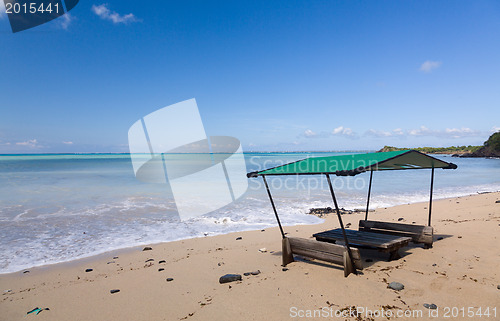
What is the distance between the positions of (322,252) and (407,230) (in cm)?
320

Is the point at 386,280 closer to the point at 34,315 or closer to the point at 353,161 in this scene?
the point at 353,161

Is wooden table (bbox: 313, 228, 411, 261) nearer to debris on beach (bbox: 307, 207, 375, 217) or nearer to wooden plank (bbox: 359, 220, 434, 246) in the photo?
wooden plank (bbox: 359, 220, 434, 246)

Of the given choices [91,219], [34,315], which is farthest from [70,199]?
[34,315]

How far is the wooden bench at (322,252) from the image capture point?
5934mm

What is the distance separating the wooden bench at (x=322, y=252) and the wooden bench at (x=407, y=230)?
261 centimetres

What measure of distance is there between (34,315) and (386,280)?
22.0 feet

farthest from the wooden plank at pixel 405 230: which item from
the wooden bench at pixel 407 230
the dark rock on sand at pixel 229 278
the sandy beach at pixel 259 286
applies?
the dark rock on sand at pixel 229 278

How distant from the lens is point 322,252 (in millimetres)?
6355

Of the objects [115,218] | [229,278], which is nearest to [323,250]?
[229,278]

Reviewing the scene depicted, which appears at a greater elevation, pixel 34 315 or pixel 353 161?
pixel 353 161

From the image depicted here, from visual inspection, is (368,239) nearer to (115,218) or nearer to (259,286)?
(259,286)

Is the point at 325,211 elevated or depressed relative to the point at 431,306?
depressed

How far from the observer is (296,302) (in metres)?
5.01

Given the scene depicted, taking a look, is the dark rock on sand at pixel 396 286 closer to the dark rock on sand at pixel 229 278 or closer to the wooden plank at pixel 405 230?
the wooden plank at pixel 405 230
